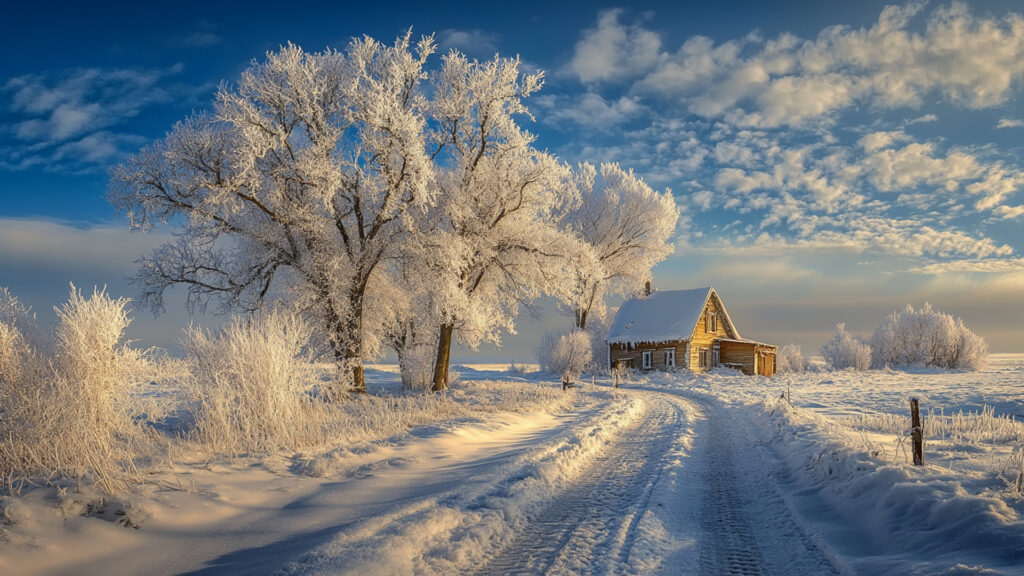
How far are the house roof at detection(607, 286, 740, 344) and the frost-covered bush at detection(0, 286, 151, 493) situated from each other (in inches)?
1364

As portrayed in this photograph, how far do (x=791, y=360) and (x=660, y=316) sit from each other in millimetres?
17179

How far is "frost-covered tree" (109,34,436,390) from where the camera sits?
16.2m

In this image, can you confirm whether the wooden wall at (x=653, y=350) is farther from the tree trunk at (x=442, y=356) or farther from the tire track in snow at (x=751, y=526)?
the tire track in snow at (x=751, y=526)

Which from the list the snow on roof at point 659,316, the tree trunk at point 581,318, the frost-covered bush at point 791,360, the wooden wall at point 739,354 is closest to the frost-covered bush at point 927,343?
the frost-covered bush at point 791,360

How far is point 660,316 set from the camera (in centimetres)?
4109

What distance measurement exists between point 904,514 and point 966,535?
32.4 inches

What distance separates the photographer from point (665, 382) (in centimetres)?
3128

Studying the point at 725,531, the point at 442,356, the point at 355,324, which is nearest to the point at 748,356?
the point at 442,356

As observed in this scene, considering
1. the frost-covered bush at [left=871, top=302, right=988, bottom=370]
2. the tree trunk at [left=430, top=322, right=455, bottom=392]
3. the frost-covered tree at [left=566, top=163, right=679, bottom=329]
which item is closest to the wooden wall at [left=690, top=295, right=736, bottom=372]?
the frost-covered tree at [left=566, top=163, right=679, bottom=329]

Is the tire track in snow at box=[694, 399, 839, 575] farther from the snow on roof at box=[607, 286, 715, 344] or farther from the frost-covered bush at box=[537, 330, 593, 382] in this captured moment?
the snow on roof at box=[607, 286, 715, 344]

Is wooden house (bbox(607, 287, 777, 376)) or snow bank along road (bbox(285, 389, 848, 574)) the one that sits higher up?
wooden house (bbox(607, 287, 777, 376))

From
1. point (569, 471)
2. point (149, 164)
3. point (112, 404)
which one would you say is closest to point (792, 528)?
point (569, 471)

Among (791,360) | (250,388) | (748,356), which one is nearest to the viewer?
(250,388)

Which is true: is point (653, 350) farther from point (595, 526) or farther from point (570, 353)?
point (595, 526)
